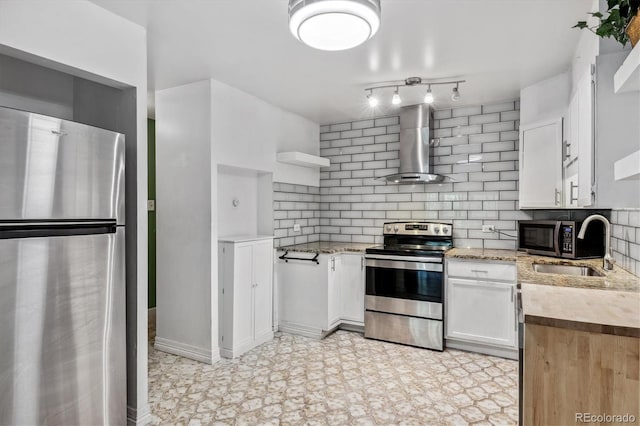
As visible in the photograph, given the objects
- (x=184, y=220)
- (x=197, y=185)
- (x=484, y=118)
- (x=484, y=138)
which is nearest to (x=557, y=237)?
(x=484, y=138)

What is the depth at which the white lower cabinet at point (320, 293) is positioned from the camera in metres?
3.81

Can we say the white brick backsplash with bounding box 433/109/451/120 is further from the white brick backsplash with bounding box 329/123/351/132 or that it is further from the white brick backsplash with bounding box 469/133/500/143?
the white brick backsplash with bounding box 329/123/351/132

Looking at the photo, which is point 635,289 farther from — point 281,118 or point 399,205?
point 281,118

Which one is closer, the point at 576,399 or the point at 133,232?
the point at 576,399

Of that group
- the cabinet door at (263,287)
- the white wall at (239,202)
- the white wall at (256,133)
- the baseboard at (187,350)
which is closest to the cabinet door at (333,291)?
the cabinet door at (263,287)

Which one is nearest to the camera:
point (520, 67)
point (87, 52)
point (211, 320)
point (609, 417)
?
point (609, 417)

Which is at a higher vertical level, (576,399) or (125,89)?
(125,89)

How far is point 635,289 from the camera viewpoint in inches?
68.2

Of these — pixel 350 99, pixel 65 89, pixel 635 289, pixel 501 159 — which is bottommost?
pixel 635 289

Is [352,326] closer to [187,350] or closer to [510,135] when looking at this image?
[187,350]

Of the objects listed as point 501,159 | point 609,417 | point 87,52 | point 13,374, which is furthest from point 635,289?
point 87,52

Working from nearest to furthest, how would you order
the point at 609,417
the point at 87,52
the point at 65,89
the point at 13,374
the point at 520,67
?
the point at 609,417 → the point at 13,374 → the point at 87,52 → the point at 65,89 → the point at 520,67

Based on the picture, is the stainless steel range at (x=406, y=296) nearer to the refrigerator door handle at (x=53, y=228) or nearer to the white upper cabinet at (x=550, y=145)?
the white upper cabinet at (x=550, y=145)

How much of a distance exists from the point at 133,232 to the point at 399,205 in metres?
2.97
